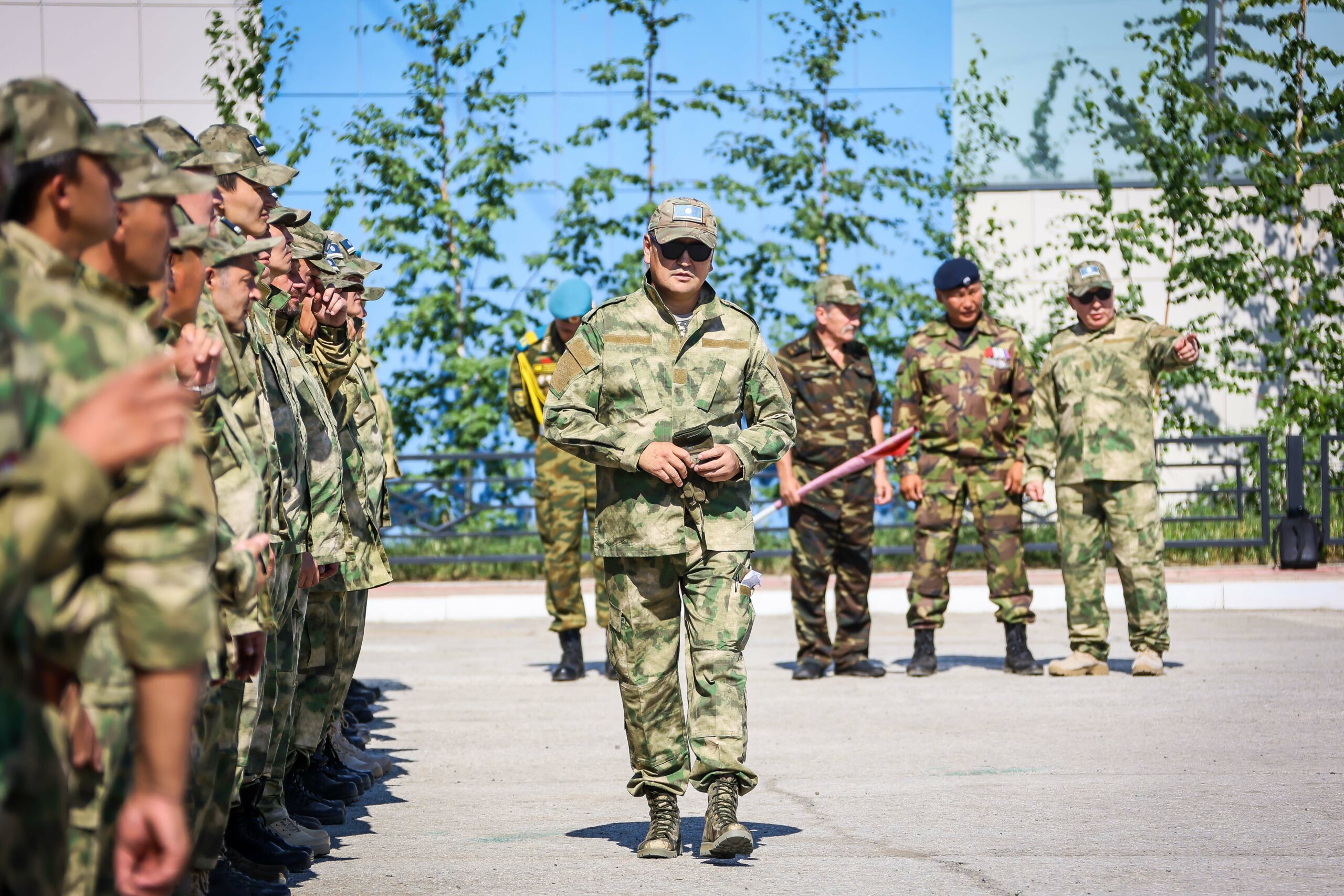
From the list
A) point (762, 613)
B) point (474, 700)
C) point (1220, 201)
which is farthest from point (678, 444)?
point (1220, 201)

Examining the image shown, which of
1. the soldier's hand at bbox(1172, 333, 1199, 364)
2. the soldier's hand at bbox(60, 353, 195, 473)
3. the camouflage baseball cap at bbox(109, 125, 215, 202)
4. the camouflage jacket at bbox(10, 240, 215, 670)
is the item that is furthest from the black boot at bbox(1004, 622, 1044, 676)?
the soldier's hand at bbox(60, 353, 195, 473)

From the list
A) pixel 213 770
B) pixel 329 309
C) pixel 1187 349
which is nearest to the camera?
pixel 213 770

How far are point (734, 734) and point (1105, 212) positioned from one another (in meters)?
13.4

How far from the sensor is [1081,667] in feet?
33.0

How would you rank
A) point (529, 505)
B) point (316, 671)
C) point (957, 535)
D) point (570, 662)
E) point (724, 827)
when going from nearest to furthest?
point (724, 827)
point (316, 671)
point (957, 535)
point (570, 662)
point (529, 505)

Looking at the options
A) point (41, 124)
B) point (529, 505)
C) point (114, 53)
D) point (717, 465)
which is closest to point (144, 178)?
point (41, 124)

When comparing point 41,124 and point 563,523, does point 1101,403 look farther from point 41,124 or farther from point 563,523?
point 41,124

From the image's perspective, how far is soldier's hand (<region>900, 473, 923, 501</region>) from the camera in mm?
10383

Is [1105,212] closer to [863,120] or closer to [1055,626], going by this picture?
[863,120]

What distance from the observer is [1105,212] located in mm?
17734

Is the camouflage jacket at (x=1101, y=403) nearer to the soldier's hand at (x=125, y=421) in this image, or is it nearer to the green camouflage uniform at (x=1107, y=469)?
the green camouflage uniform at (x=1107, y=469)

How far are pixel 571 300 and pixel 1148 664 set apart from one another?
13.8 ft

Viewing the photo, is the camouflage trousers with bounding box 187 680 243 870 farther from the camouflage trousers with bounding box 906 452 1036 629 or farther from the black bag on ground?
the black bag on ground

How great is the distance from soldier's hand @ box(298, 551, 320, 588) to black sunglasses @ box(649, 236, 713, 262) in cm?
166
